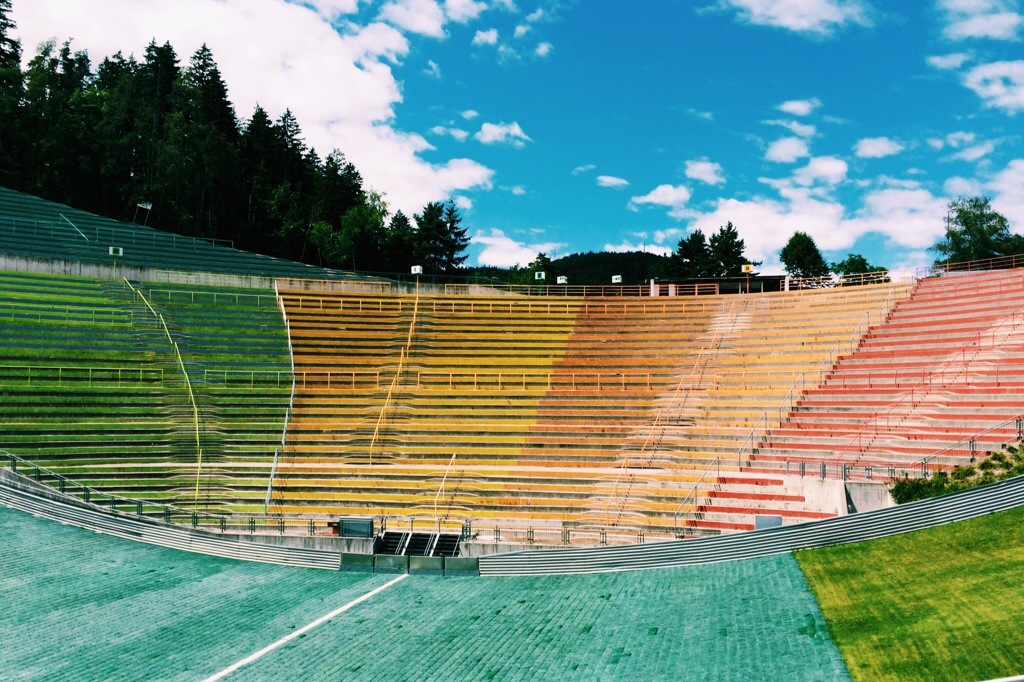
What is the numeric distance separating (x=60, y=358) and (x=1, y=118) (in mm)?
42247

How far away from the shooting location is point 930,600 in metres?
12.2

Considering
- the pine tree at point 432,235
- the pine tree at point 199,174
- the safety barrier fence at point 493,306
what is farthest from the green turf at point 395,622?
the pine tree at point 432,235

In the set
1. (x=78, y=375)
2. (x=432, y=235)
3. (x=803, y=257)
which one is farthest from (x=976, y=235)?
(x=78, y=375)

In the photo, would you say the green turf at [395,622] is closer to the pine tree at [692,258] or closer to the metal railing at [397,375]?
the metal railing at [397,375]

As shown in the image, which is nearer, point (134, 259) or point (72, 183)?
point (134, 259)

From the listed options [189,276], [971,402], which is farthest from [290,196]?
[971,402]

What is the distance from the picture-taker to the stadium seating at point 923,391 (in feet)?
69.8

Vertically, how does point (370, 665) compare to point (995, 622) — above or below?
below

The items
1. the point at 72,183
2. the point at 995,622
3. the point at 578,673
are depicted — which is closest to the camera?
the point at 995,622

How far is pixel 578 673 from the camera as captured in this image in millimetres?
11500

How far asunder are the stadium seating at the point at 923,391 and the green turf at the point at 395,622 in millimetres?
7973

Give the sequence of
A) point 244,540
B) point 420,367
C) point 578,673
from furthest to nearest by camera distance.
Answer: point 420,367 → point 244,540 → point 578,673

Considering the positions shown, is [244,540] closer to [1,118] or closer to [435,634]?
[435,634]

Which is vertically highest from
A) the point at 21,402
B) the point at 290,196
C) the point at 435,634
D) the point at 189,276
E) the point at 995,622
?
the point at 290,196
